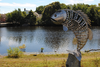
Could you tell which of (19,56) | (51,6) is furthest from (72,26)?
A: (51,6)

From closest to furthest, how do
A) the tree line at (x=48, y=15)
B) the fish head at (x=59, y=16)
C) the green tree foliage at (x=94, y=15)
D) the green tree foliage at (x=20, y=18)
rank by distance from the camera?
the fish head at (x=59, y=16) → the green tree foliage at (x=94, y=15) → the tree line at (x=48, y=15) → the green tree foliage at (x=20, y=18)

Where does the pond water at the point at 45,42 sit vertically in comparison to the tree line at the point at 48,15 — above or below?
below

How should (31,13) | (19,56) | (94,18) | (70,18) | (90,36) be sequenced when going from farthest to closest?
1. (31,13)
2. (94,18)
3. (19,56)
4. (90,36)
5. (70,18)

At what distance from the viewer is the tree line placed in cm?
5384

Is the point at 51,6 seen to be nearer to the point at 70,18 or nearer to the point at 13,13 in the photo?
the point at 13,13

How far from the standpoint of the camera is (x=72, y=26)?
604 cm

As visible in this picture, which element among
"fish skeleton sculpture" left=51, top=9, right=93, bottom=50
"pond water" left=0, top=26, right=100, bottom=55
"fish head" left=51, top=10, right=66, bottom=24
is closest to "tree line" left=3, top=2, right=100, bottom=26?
"pond water" left=0, top=26, right=100, bottom=55

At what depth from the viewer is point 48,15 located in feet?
180

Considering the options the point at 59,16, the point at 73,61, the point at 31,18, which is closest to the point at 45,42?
the point at 73,61

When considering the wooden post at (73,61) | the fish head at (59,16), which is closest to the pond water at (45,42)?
the wooden post at (73,61)

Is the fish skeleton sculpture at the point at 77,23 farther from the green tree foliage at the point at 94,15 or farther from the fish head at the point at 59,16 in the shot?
the green tree foliage at the point at 94,15

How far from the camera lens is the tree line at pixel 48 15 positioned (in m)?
53.8

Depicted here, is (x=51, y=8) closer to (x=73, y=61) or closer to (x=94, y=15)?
(x=94, y=15)

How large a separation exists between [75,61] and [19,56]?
24.0 ft
